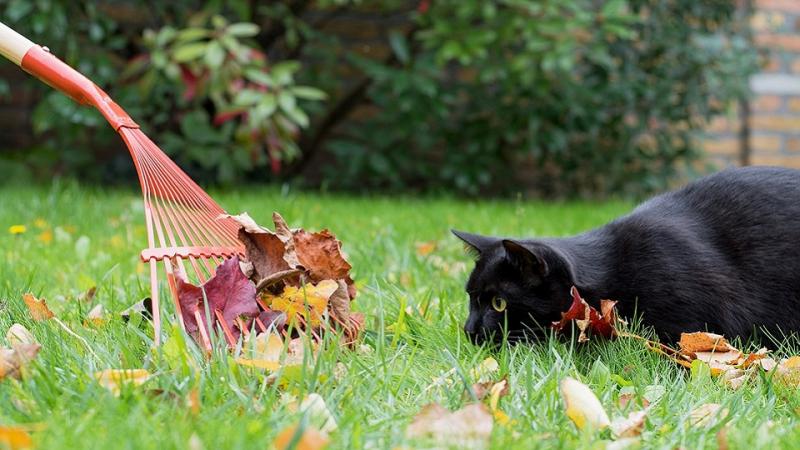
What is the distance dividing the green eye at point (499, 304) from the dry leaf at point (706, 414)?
498 mm

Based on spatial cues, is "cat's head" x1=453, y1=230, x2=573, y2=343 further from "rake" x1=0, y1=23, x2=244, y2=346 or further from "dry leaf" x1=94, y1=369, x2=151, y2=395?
"dry leaf" x1=94, y1=369, x2=151, y2=395

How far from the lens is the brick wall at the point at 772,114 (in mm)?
6316

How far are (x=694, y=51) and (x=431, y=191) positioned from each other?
1.74 meters

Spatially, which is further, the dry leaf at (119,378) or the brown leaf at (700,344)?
the brown leaf at (700,344)

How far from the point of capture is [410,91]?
16.6ft

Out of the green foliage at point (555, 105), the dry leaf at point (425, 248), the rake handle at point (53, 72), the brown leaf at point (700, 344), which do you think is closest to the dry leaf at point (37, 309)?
the rake handle at point (53, 72)

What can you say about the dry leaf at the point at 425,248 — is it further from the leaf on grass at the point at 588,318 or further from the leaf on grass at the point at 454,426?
the leaf on grass at the point at 454,426

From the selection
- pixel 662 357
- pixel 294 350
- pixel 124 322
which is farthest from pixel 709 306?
pixel 124 322

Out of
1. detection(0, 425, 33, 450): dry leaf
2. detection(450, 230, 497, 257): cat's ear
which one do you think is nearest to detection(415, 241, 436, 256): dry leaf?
detection(450, 230, 497, 257): cat's ear

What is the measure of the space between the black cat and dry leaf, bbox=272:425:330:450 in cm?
74

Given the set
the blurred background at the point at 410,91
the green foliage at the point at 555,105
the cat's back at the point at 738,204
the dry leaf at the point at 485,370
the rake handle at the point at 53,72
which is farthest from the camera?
the green foliage at the point at 555,105

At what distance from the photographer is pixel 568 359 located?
5.40 ft

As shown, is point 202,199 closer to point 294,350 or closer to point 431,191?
point 294,350

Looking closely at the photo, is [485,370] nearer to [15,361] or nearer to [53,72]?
[15,361]
